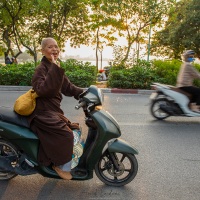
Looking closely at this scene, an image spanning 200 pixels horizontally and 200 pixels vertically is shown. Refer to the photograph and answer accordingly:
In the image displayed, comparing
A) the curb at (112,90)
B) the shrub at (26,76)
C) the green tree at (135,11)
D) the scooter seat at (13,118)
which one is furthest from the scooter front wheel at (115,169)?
the green tree at (135,11)

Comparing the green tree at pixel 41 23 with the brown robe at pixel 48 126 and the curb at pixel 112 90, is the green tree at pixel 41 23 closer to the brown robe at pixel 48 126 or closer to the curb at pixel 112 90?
the curb at pixel 112 90

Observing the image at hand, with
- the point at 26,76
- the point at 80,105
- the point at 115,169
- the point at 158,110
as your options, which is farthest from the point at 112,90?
the point at 80,105

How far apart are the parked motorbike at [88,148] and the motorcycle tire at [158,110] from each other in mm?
3481

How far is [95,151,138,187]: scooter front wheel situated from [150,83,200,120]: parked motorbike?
3345mm

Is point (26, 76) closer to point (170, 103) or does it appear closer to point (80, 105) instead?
point (170, 103)

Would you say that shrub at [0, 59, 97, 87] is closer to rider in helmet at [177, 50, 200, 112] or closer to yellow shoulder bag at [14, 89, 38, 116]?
rider in helmet at [177, 50, 200, 112]

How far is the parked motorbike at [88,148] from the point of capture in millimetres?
2918

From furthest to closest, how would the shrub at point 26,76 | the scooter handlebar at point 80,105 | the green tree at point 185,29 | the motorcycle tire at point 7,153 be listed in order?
the green tree at point 185,29 → the shrub at point 26,76 → the motorcycle tire at point 7,153 → the scooter handlebar at point 80,105

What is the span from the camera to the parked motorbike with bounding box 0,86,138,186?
2918mm

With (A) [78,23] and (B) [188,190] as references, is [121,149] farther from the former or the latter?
(A) [78,23]

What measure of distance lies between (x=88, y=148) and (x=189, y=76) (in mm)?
3844

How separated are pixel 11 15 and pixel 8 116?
63.1ft

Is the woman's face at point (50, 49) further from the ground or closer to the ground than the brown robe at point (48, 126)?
further from the ground

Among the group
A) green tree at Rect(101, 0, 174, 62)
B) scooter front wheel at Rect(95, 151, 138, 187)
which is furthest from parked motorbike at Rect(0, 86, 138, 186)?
green tree at Rect(101, 0, 174, 62)
